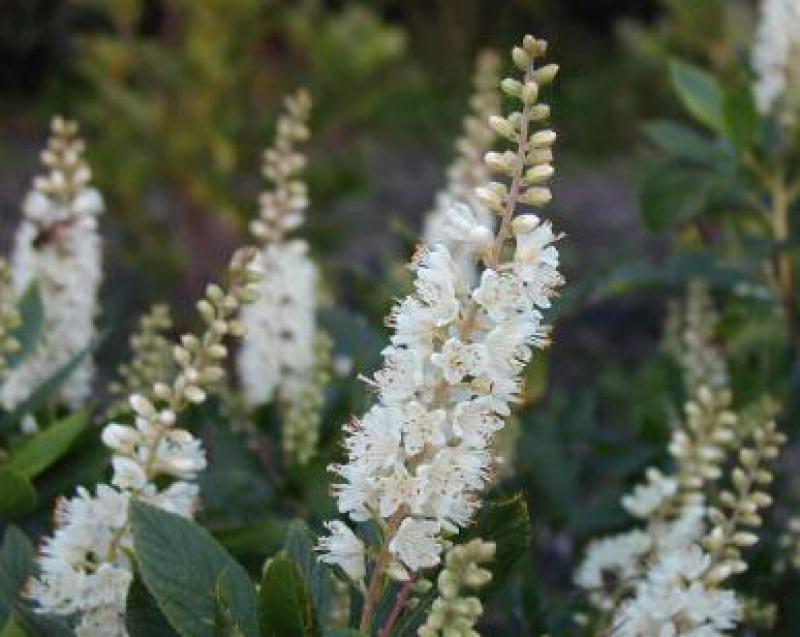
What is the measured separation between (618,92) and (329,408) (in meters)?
9.67

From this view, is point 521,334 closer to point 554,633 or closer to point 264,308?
point 554,633

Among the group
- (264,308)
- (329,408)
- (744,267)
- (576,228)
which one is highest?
(576,228)

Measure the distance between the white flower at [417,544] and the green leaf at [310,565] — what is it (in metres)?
0.17

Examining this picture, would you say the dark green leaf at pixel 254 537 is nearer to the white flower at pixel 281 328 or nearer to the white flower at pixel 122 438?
the white flower at pixel 122 438

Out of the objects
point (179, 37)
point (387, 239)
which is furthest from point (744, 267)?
point (387, 239)

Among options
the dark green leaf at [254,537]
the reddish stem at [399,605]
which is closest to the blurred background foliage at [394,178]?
the dark green leaf at [254,537]

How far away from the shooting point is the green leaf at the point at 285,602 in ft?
4.64

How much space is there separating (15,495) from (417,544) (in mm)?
706

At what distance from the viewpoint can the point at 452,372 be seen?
1371 mm

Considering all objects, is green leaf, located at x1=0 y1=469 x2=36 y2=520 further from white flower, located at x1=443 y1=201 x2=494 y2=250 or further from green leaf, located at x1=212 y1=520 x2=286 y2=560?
white flower, located at x1=443 y1=201 x2=494 y2=250

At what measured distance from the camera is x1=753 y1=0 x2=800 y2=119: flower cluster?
2979 mm

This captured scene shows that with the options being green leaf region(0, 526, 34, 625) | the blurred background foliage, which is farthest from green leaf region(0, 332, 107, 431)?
green leaf region(0, 526, 34, 625)

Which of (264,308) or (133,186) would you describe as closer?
(264,308)

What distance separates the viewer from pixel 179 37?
22.0ft
